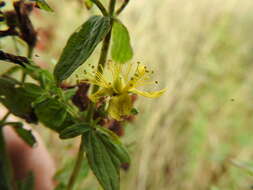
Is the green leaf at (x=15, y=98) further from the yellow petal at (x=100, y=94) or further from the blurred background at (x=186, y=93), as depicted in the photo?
the blurred background at (x=186, y=93)

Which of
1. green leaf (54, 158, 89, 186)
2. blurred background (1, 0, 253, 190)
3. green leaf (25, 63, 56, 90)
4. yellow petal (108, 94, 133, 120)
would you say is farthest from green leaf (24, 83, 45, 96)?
blurred background (1, 0, 253, 190)

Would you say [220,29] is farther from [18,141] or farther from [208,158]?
[18,141]

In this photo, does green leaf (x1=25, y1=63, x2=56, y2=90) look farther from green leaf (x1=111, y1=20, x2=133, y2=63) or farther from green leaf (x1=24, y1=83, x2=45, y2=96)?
green leaf (x1=111, y1=20, x2=133, y2=63)

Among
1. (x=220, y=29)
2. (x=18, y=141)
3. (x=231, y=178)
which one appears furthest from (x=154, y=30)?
(x=18, y=141)

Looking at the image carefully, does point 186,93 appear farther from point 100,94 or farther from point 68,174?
point 100,94

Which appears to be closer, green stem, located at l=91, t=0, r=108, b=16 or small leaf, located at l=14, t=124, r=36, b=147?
green stem, located at l=91, t=0, r=108, b=16

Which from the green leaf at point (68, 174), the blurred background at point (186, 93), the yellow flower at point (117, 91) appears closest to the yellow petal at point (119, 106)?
the yellow flower at point (117, 91)
